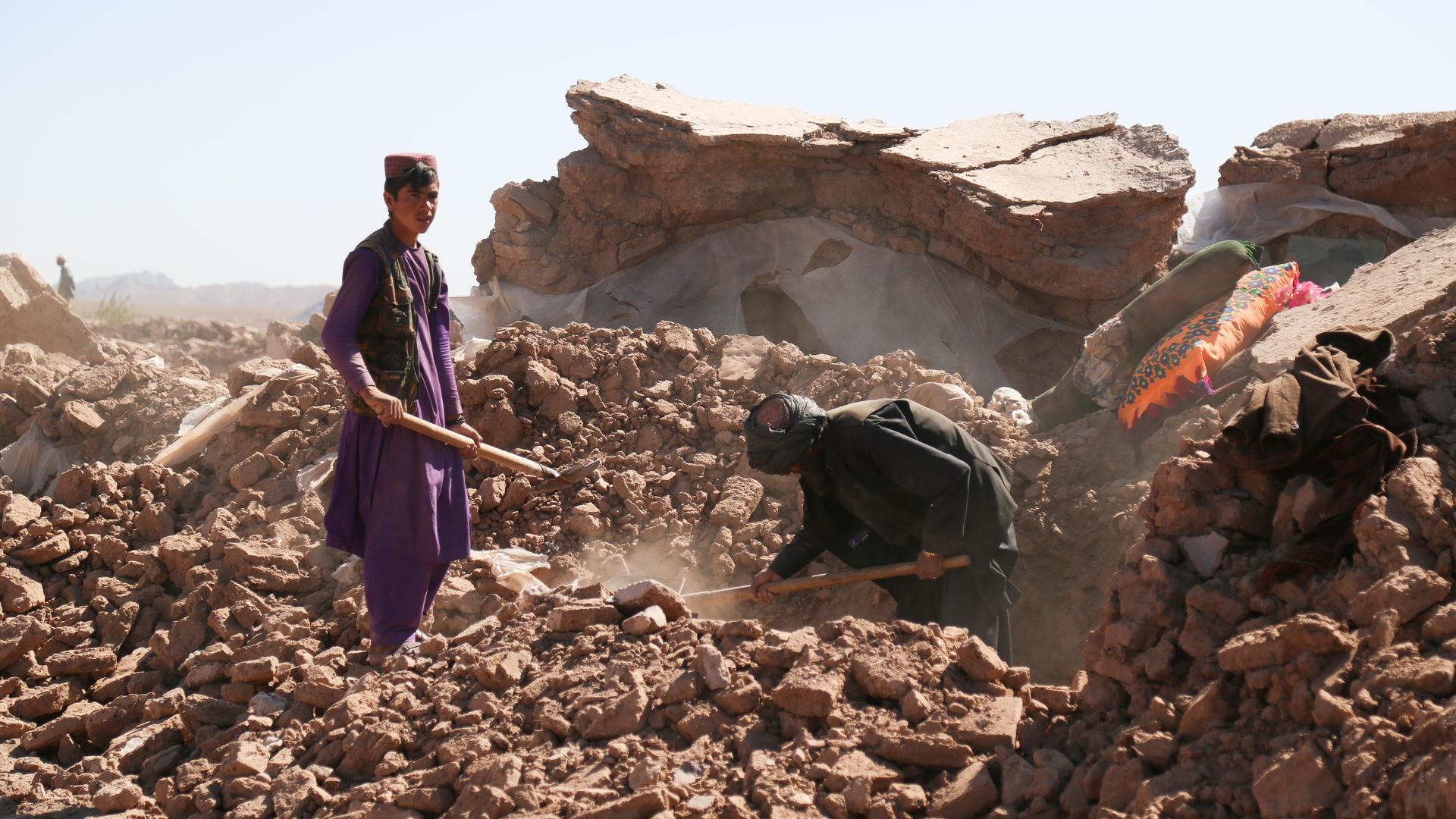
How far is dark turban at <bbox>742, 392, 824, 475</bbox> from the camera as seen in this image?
12.6 ft

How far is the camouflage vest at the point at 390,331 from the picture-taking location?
3.66m

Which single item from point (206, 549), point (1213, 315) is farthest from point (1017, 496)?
point (206, 549)

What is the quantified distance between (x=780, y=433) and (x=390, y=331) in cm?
128

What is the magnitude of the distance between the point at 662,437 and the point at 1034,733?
322 centimetres

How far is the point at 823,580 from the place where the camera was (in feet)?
13.2

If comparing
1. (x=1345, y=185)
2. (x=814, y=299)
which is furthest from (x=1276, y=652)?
(x=1345, y=185)

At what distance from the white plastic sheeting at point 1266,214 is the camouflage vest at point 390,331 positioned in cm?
563

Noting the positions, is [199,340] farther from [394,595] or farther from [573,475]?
[394,595]

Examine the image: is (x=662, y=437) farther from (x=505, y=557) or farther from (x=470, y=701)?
(x=470, y=701)

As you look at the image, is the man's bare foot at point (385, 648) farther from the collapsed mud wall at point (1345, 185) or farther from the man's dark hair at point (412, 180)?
the collapsed mud wall at point (1345, 185)

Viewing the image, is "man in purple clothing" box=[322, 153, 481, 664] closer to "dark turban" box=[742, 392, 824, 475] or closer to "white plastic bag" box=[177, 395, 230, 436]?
"dark turban" box=[742, 392, 824, 475]

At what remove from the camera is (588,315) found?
7.82 metres

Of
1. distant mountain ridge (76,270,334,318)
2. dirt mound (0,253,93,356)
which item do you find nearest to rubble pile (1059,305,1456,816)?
dirt mound (0,253,93,356)

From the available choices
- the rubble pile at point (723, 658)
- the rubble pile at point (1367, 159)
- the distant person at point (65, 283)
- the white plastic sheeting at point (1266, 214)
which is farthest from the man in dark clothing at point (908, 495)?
the distant person at point (65, 283)
